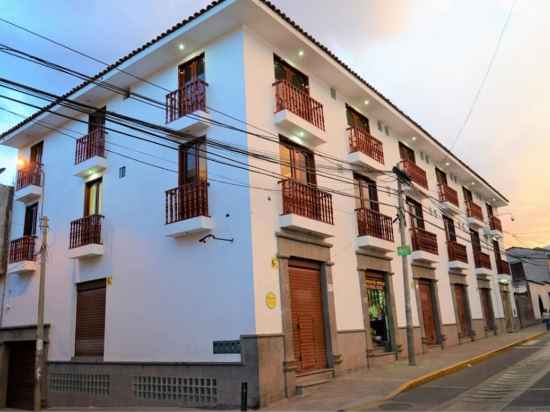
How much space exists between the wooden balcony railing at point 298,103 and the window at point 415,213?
7778mm

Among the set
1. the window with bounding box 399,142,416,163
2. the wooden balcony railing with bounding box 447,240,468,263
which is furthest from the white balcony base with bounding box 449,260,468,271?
the window with bounding box 399,142,416,163

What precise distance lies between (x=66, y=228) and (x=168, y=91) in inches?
250

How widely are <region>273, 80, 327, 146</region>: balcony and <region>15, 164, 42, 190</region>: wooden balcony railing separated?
10.6 m

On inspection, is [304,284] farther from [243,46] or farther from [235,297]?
[243,46]

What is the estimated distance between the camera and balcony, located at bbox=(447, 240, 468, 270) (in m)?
23.5

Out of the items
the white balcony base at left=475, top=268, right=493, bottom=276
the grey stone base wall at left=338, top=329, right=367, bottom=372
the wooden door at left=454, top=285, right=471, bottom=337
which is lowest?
the grey stone base wall at left=338, top=329, right=367, bottom=372

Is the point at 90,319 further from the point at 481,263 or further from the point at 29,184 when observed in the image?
the point at 481,263

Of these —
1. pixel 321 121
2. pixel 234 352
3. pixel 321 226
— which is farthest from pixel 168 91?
pixel 234 352

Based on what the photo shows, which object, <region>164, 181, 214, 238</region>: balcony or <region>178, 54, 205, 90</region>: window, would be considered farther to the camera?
<region>178, 54, 205, 90</region>: window

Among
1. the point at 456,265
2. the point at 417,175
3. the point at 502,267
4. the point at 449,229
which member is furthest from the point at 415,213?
the point at 502,267

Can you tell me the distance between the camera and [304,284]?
13.1 m

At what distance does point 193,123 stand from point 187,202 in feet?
6.81

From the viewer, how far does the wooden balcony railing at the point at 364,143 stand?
16.6 metres

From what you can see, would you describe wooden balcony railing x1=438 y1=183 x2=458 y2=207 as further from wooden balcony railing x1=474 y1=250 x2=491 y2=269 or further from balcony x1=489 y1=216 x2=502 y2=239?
balcony x1=489 y1=216 x2=502 y2=239
